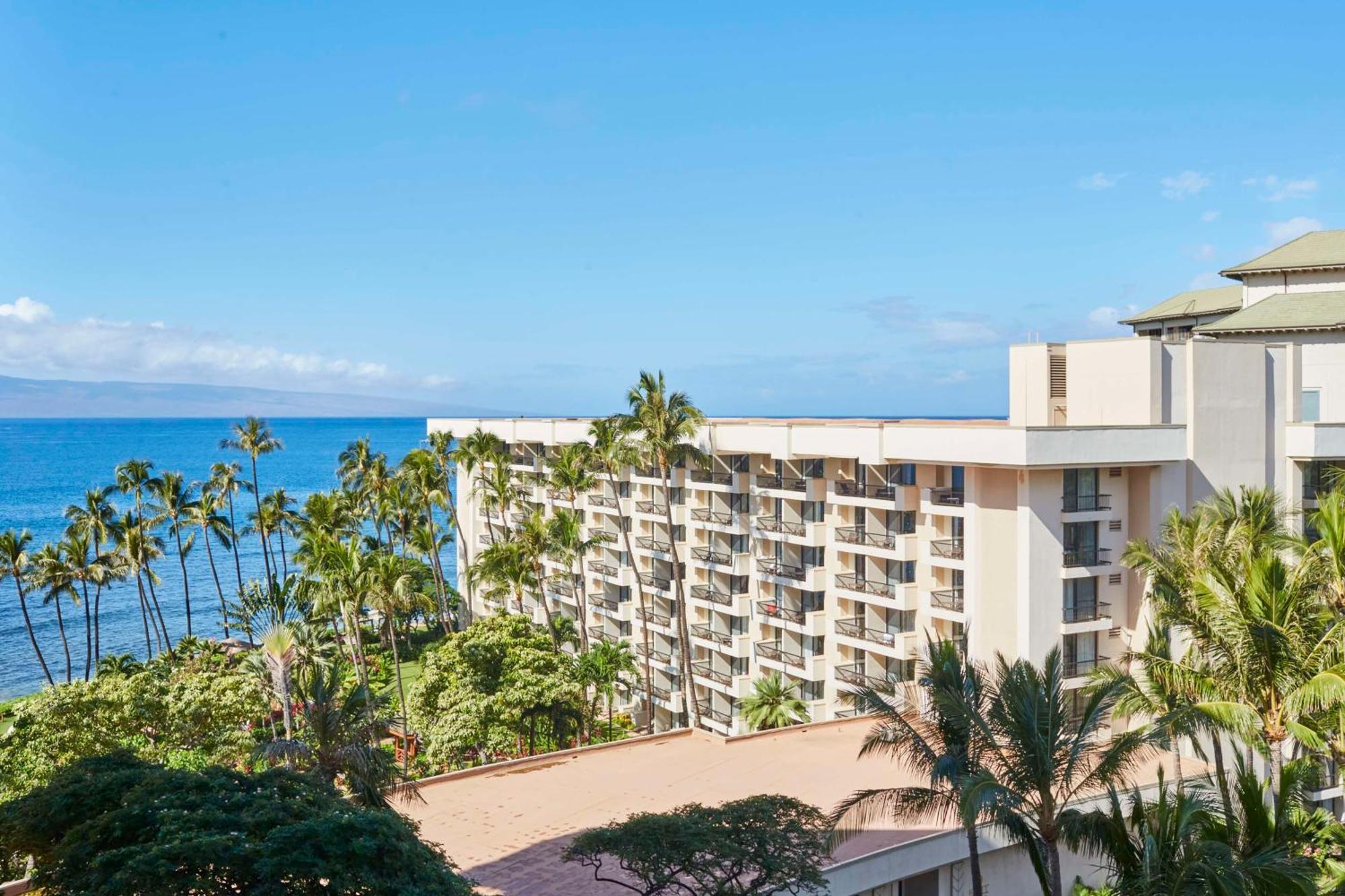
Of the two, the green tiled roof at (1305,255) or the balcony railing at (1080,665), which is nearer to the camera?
the balcony railing at (1080,665)

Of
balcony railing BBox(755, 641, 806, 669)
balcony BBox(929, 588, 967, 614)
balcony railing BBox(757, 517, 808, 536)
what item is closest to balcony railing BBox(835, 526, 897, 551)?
balcony railing BBox(757, 517, 808, 536)

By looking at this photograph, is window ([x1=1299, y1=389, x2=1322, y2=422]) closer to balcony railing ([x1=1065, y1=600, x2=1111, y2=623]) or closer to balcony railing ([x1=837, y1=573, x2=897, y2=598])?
balcony railing ([x1=1065, y1=600, x2=1111, y2=623])

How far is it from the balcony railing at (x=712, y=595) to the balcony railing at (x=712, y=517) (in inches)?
120

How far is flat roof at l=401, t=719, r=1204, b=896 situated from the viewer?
22.8 metres

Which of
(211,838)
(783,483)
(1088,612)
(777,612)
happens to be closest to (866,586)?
(777,612)

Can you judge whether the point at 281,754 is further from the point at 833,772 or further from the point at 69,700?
the point at 833,772

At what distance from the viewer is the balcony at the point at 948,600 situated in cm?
3459

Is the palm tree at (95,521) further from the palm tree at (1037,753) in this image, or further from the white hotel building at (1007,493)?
the palm tree at (1037,753)

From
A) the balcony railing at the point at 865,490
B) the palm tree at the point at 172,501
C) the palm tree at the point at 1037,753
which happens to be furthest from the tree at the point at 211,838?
the palm tree at the point at 172,501

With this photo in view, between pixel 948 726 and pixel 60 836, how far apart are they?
14927 millimetres

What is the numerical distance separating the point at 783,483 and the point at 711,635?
8.18m

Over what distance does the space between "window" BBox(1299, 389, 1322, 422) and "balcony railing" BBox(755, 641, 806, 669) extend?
21.5m

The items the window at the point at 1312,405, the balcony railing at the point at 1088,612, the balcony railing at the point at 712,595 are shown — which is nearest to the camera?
the balcony railing at the point at 1088,612

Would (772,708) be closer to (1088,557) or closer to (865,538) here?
(865,538)
